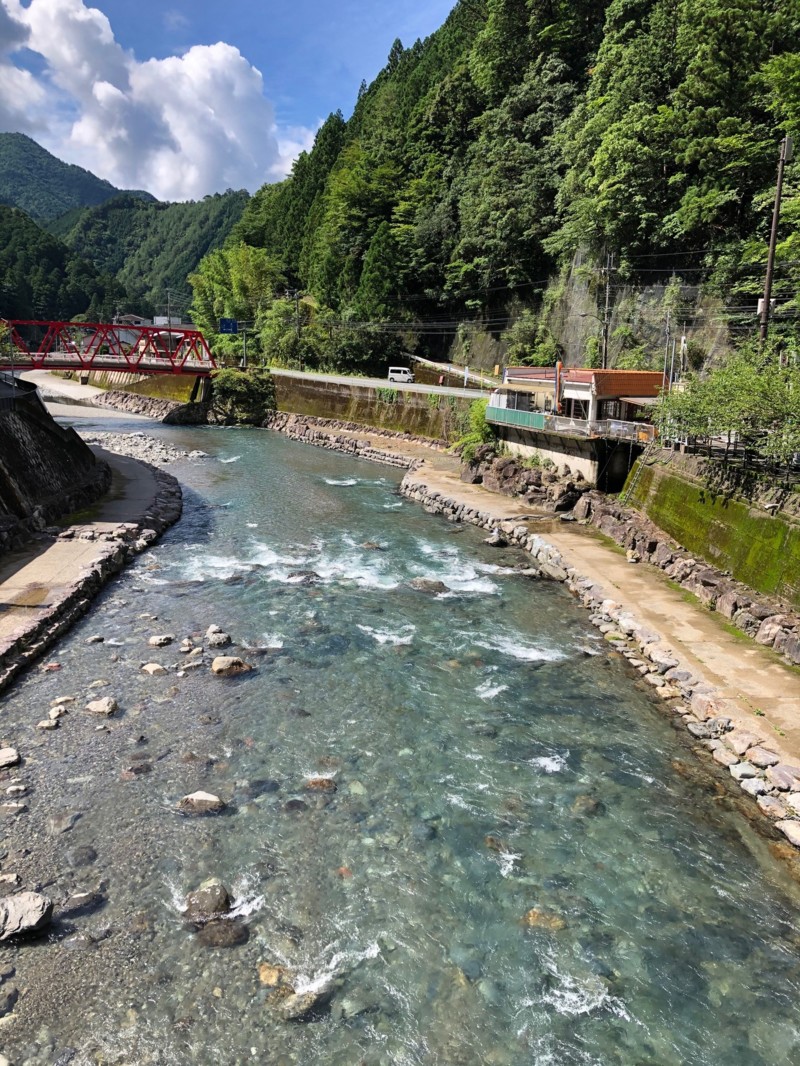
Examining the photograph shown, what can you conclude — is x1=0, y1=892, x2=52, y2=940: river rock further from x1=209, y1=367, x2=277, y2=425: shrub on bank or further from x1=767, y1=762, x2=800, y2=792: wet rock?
x1=209, y1=367, x2=277, y2=425: shrub on bank

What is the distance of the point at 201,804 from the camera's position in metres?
9.41

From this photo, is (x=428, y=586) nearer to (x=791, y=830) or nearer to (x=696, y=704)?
(x=696, y=704)

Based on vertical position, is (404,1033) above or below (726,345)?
below

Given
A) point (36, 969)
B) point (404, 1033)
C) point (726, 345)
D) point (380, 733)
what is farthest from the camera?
point (726, 345)

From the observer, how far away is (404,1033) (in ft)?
21.2

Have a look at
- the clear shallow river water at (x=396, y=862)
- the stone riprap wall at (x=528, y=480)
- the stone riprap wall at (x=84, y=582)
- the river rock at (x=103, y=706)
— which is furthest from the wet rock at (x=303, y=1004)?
the stone riprap wall at (x=528, y=480)

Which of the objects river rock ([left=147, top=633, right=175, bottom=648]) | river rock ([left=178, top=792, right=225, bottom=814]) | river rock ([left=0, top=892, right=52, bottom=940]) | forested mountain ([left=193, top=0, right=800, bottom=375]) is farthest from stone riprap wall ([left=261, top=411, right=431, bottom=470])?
river rock ([left=0, top=892, right=52, bottom=940])

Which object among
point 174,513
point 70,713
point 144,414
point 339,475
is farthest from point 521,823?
point 144,414

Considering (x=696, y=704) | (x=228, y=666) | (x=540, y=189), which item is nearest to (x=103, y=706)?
(x=228, y=666)

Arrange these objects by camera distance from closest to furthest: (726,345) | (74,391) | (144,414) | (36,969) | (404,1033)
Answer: (404,1033) → (36,969) → (726,345) → (144,414) → (74,391)

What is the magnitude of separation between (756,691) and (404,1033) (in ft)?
29.7

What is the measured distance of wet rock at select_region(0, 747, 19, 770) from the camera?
10086 millimetres

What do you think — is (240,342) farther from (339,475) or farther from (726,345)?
(726,345)

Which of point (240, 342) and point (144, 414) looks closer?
point (144, 414)
